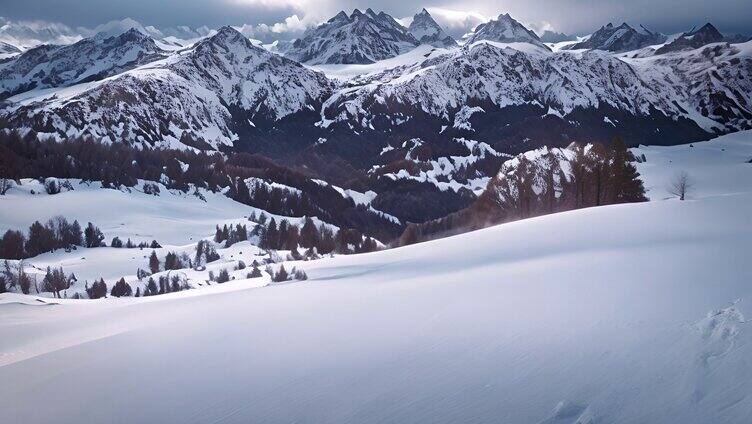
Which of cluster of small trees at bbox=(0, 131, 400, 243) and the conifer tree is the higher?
cluster of small trees at bbox=(0, 131, 400, 243)

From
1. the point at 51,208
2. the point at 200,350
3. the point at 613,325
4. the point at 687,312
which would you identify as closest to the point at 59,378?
the point at 200,350

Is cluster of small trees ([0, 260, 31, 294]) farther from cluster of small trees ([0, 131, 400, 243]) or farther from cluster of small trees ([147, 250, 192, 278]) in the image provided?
cluster of small trees ([0, 131, 400, 243])

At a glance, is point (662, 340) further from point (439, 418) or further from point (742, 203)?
point (742, 203)

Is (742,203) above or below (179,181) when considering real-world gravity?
below

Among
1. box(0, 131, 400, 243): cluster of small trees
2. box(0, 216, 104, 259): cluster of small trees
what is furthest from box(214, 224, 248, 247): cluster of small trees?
box(0, 131, 400, 243): cluster of small trees

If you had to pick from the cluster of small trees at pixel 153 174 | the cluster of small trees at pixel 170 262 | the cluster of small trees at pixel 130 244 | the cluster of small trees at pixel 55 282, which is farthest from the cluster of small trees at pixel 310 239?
the cluster of small trees at pixel 153 174

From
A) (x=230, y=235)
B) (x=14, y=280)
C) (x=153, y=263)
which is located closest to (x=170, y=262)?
(x=153, y=263)

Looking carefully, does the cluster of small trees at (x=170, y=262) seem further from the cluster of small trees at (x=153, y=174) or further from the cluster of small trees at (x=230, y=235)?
the cluster of small trees at (x=153, y=174)
